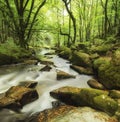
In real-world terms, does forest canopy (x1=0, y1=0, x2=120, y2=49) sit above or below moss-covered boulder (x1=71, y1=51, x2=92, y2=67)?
above

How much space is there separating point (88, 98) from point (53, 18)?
971 inches

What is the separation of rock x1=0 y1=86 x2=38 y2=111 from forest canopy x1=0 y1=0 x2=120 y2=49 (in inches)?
358

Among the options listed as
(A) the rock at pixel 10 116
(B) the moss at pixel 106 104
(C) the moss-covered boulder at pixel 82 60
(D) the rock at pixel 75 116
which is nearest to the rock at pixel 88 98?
(B) the moss at pixel 106 104

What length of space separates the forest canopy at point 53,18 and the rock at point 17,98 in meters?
9.09

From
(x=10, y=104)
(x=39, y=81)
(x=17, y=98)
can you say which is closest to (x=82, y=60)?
(x=39, y=81)

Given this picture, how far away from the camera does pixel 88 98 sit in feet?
18.6

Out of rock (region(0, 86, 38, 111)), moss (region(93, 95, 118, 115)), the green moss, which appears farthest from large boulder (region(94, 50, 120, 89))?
the green moss

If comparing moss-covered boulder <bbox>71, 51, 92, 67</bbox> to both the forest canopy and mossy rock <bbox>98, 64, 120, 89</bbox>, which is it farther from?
the forest canopy

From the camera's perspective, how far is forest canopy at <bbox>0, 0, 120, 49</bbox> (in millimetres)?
15133

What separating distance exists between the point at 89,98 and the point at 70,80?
3.08m

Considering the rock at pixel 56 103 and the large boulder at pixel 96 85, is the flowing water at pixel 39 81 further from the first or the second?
the large boulder at pixel 96 85

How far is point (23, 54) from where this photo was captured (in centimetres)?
1434

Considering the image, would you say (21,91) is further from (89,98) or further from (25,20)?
(25,20)

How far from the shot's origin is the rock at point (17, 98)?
5.65 m
